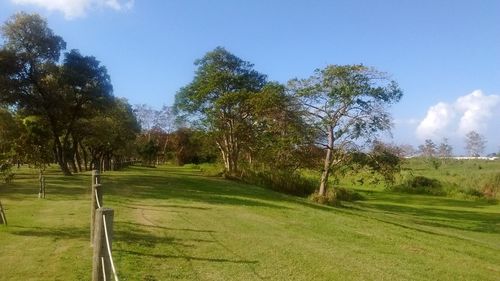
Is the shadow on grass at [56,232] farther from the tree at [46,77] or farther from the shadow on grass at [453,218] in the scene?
the tree at [46,77]

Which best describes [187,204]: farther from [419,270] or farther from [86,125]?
[86,125]

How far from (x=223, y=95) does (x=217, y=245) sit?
26189 mm

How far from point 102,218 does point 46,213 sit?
869cm

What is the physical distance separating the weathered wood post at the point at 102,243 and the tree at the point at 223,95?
29.8 meters

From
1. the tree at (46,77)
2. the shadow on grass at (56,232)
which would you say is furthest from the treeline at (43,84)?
the shadow on grass at (56,232)

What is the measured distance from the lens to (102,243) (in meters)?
4.84

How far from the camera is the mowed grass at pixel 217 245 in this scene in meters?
7.54

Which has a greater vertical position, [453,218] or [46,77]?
[46,77]

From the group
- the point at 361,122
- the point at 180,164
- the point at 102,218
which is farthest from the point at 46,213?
the point at 180,164

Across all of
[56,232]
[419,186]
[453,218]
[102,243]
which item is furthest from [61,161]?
[419,186]

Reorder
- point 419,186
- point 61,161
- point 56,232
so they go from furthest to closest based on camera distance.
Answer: point 419,186 → point 61,161 → point 56,232

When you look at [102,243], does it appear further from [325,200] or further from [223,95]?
[223,95]

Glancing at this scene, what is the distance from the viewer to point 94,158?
145 ft

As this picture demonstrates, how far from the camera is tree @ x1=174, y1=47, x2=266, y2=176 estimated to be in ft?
117
